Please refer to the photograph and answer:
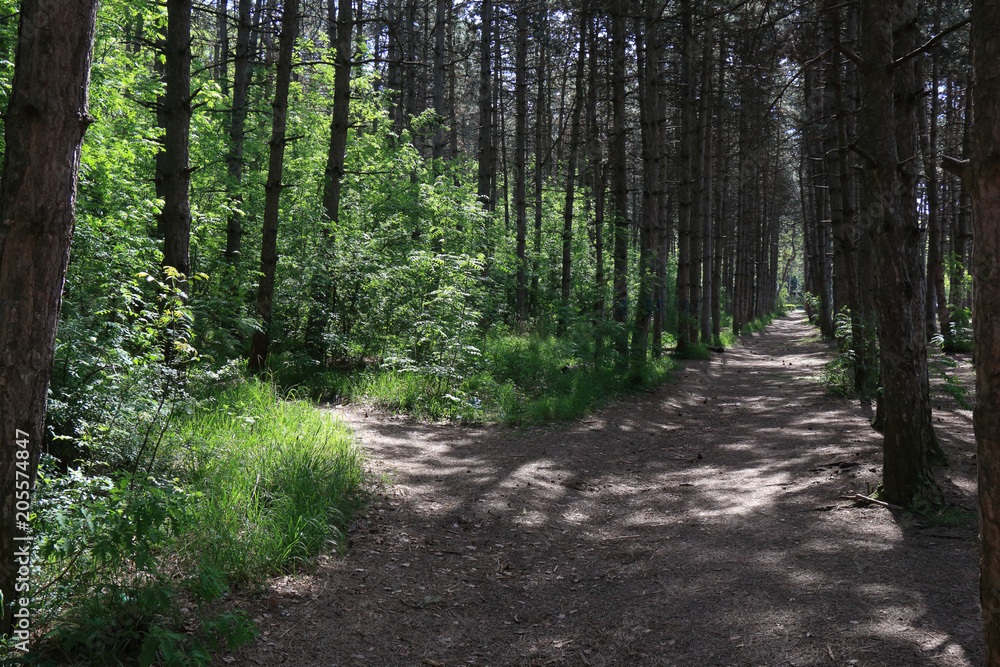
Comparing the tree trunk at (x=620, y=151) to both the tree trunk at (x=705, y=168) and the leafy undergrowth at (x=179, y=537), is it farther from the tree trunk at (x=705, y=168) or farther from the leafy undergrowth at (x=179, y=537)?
the leafy undergrowth at (x=179, y=537)

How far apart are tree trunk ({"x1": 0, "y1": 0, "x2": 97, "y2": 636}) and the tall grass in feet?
3.20

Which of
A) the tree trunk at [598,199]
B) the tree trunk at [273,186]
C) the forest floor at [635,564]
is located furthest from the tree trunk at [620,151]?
the tree trunk at [273,186]

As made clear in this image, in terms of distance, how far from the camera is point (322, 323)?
10.7 m

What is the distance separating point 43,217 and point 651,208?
42.8 ft

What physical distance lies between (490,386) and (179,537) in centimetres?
651

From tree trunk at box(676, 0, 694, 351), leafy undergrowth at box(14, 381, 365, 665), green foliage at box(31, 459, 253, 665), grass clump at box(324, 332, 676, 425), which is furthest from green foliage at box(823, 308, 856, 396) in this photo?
green foliage at box(31, 459, 253, 665)

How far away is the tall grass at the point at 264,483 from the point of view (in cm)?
410

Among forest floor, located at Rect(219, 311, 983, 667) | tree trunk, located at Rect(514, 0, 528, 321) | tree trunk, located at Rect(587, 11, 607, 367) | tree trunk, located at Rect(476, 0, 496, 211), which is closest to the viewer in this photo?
forest floor, located at Rect(219, 311, 983, 667)

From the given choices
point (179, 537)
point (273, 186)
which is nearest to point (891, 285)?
point (179, 537)

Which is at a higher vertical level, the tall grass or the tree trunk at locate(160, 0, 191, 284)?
the tree trunk at locate(160, 0, 191, 284)

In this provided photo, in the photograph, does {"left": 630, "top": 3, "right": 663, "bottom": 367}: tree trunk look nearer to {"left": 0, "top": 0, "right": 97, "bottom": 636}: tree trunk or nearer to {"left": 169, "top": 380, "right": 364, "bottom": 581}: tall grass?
{"left": 169, "top": 380, "right": 364, "bottom": 581}: tall grass

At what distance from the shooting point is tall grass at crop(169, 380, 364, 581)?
4.10 metres

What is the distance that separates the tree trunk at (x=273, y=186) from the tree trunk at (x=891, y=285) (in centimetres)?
773

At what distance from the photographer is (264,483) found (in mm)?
5043
